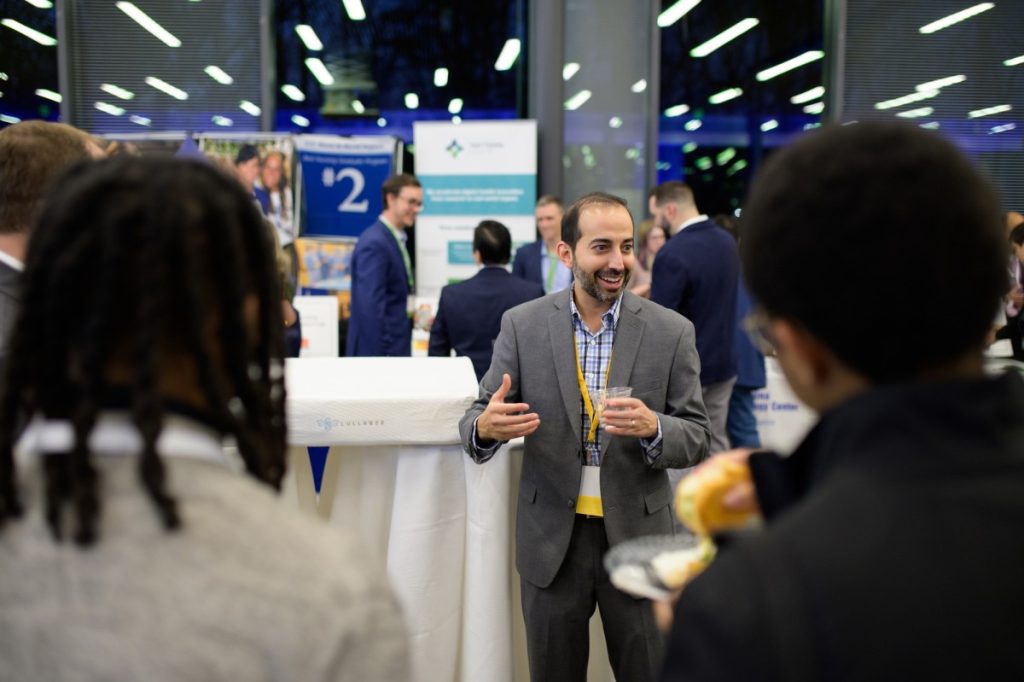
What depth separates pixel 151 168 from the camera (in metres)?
0.86

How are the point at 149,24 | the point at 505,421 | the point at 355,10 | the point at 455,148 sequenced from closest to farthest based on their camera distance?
the point at 505,421
the point at 455,148
the point at 149,24
the point at 355,10

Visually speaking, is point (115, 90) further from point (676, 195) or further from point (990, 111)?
point (990, 111)

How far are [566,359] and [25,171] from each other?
55.6 inches

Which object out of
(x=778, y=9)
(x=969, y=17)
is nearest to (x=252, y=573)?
(x=778, y=9)

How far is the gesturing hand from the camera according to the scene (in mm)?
2283

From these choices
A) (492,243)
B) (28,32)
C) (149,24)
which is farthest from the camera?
(149,24)

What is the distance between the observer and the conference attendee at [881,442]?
70 centimetres

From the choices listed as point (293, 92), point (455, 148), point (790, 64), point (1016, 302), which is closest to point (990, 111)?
point (790, 64)

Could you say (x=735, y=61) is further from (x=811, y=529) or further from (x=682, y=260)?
(x=811, y=529)

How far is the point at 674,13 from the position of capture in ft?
25.7

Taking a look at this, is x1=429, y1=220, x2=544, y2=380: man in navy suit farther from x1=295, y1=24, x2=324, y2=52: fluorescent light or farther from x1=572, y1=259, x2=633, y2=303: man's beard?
x1=295, y1=24, x2=324, y2=52: fluorescent light

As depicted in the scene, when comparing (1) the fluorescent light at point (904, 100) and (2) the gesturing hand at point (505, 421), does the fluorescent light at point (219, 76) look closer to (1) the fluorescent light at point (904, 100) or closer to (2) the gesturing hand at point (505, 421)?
(1) the fluorescent light at point (904, 100)

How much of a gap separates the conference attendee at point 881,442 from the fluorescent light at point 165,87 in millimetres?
7726

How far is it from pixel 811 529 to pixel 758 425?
4.89 meters
